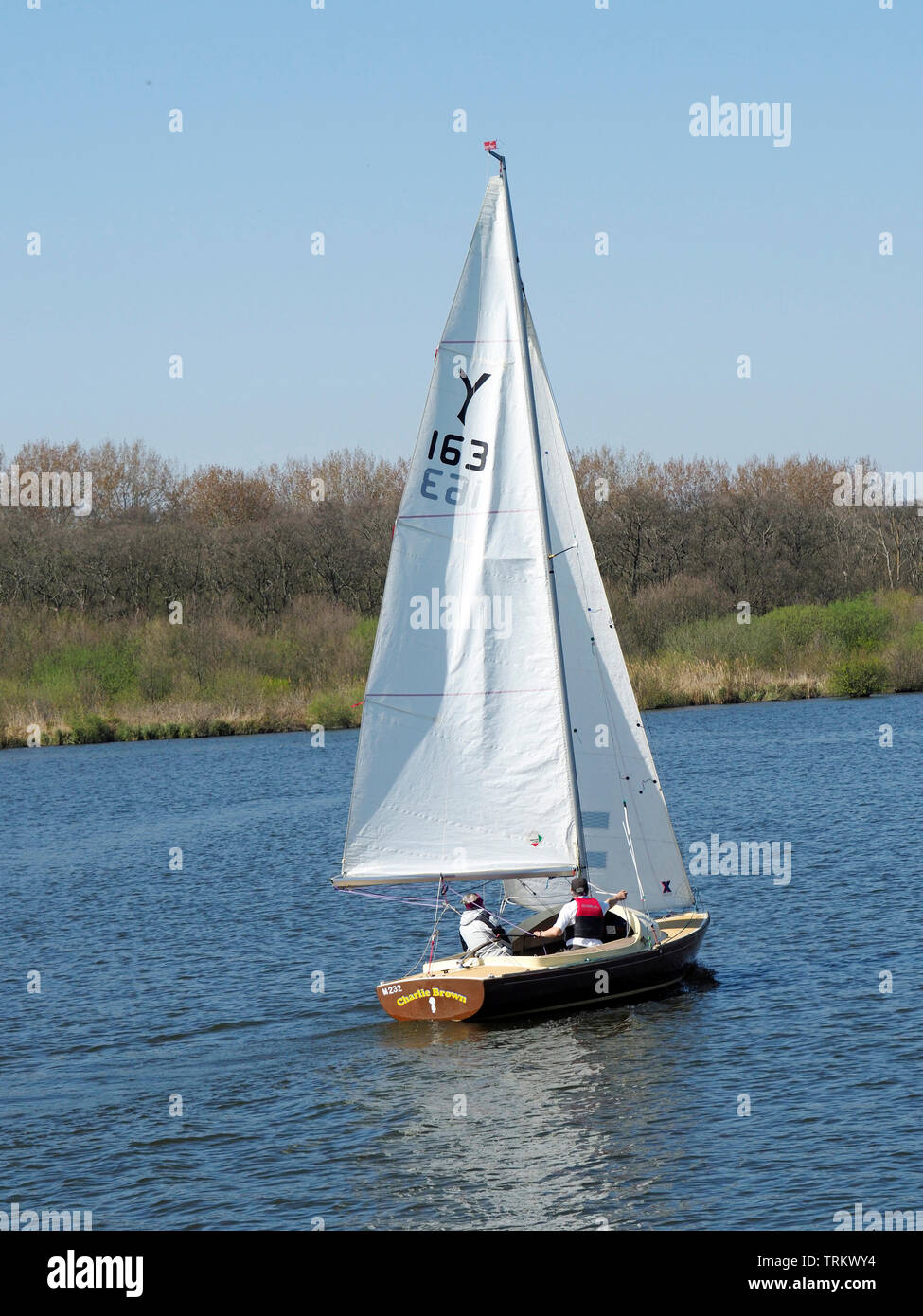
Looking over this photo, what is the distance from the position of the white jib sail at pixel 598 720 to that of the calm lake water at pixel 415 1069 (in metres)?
1.94

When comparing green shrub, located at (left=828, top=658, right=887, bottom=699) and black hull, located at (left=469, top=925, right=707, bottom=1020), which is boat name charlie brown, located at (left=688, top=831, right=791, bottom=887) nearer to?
black hull, located at (left=469, top=925, right=707, bottom=1020)

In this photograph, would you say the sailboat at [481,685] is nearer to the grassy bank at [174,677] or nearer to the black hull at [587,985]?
the black hull at [587,985]

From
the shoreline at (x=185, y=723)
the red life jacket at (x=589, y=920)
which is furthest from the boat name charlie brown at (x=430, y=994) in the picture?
the shoreline at (x=185, y=723)

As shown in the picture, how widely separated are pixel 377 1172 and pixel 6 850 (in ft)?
81.6

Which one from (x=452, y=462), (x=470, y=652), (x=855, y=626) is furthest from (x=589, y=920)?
(x=855, y=626)

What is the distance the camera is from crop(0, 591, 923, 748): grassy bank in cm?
6575

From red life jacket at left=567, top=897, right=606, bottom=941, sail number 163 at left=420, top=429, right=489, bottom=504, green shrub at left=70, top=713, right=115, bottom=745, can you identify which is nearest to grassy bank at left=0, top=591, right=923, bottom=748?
green shrub at left=70, top=713, right=115, bottom=745

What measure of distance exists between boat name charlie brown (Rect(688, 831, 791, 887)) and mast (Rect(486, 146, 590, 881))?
34.3ft

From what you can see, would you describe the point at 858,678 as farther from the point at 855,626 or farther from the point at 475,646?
the point at 475,646

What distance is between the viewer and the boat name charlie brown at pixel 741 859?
30.8m

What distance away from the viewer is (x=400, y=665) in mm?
19641

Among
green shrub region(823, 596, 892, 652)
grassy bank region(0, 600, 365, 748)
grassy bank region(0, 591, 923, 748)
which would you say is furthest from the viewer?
green shrub region(823, 596, 892, 652)
